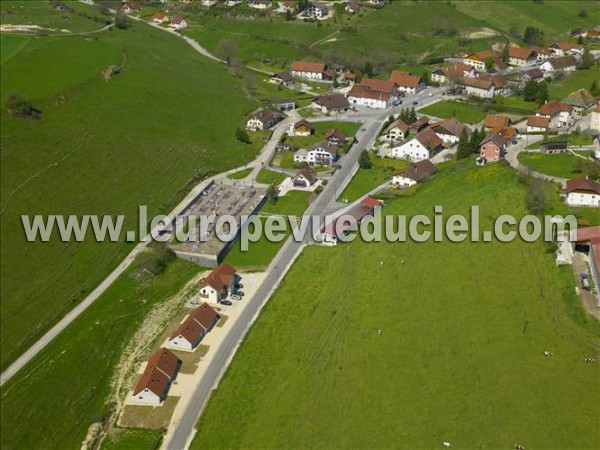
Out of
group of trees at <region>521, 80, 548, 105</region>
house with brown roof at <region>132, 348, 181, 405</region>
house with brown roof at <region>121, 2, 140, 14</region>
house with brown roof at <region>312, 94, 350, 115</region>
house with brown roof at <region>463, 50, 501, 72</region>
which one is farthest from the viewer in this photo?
house with brown roof at <region>121, 2, 140, 14</region>

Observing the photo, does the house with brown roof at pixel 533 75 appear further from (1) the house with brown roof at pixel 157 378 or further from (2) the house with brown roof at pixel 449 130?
(1) the house with brown roof at pixel 157 378

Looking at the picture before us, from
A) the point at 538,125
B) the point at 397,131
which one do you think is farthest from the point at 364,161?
the point at 538,125

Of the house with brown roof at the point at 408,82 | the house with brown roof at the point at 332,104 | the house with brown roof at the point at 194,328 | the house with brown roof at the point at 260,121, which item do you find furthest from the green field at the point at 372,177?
the house with brown roof at the point at 408,82

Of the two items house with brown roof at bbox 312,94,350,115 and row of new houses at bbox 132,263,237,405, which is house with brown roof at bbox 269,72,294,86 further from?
row of new houses at bbox 132,263,237,405

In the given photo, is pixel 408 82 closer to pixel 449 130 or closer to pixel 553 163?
pixel 449 130

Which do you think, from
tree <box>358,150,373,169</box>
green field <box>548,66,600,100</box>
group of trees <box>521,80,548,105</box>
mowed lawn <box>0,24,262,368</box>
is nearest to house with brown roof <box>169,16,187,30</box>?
mowed lawn <box>0,24,262,368</box>

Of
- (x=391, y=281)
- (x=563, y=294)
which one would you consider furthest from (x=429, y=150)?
(x=563, y=294)

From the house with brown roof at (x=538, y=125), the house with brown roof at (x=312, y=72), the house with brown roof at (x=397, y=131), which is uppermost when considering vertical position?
the house with brown roof at (x=538, y=125)
